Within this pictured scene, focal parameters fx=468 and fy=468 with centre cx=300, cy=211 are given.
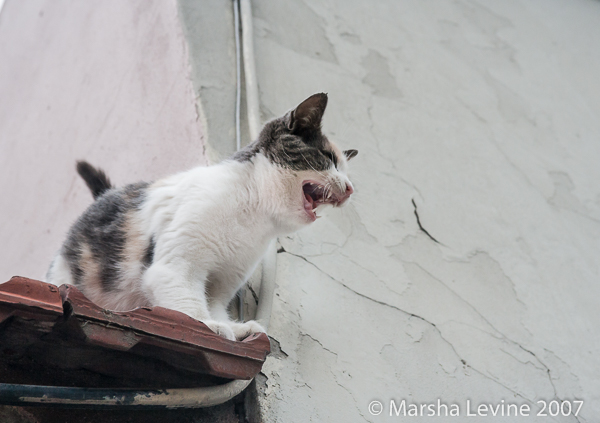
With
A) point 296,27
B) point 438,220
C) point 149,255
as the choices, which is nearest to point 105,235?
point 149,255

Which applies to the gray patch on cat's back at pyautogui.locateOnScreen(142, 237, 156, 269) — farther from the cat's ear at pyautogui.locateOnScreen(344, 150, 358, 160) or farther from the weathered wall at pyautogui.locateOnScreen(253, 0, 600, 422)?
the cat's ear at pyautogui.locateOnScreen(344, 150, 358, 160)

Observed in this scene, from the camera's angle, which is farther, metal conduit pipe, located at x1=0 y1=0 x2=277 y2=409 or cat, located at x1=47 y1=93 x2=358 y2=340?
cat, located at x1=47 y1=93 x2=358 y2=340

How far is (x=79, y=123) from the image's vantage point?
2.34 metres

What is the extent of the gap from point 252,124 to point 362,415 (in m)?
1.01

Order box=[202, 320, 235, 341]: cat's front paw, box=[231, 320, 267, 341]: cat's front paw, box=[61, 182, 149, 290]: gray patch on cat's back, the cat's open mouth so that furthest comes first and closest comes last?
the cat's open mouth < box=[61, 182, 149, 290]: gray patch on cat's back < box=[231, 320, 267, 341]: cat's front paw < box=[202, 320, 235, 341]: cat's front paw

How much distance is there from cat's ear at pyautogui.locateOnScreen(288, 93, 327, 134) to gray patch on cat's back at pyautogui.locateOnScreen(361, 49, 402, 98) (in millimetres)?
974

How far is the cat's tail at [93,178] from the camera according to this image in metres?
1.49

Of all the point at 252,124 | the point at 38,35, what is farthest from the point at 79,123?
the point at 38,35

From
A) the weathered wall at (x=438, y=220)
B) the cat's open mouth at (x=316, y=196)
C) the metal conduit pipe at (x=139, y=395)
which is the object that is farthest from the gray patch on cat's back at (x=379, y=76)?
the metal conduit pipe at (x=139, y=395)

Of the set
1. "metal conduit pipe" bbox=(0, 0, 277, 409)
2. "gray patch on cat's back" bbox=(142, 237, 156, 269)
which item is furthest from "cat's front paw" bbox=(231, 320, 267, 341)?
"gray patch on cat's back" bbox=(142, 237, 156, 269)

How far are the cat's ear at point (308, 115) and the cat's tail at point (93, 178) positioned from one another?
0.65 m

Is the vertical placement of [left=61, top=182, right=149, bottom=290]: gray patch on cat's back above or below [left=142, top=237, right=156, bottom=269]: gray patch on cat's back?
below

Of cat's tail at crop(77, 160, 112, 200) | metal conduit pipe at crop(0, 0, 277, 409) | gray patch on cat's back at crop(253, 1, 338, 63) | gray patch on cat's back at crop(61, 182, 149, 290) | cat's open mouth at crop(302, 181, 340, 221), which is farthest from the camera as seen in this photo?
gray patch on cat's back at crop(253, 1, 338, 63)

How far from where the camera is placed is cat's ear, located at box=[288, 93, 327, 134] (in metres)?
1.34
